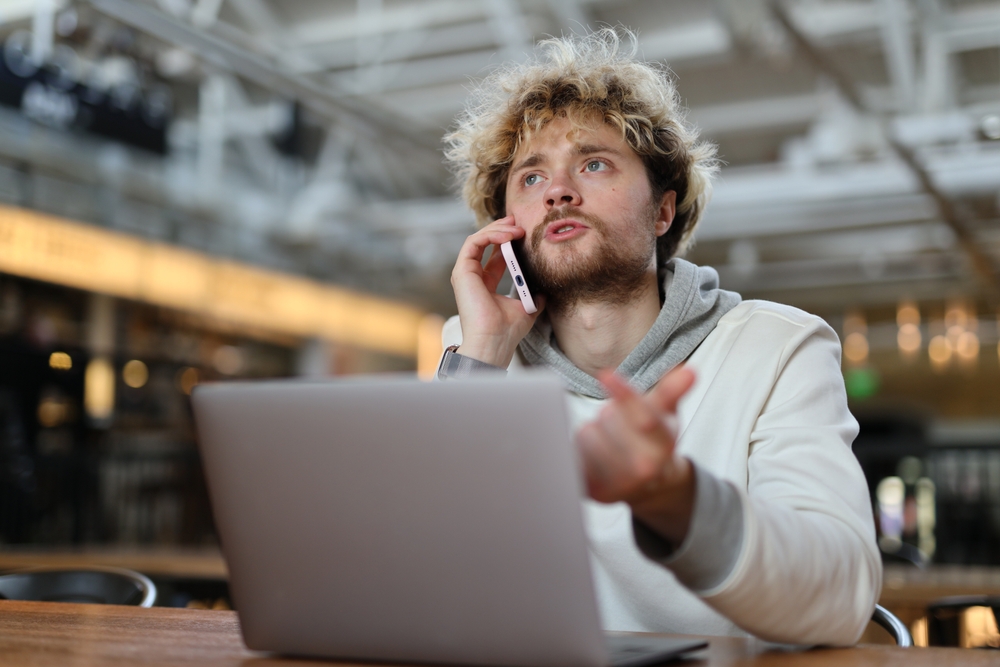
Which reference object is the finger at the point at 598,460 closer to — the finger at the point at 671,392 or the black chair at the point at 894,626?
the finger at the point at 671,392

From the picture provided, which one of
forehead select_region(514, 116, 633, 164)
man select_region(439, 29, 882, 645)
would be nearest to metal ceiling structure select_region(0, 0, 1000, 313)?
man select_region(439, 29, 882, 645)

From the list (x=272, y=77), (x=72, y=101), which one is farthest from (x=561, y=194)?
(x=72, y=101)

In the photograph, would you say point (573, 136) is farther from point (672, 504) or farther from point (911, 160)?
point (911, 160)

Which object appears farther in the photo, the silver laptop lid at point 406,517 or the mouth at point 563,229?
the mouth at point 563,229

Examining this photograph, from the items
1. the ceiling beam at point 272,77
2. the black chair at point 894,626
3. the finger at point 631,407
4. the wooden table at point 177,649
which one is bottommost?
the black chair at point 894,626

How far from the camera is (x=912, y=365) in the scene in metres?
14.9

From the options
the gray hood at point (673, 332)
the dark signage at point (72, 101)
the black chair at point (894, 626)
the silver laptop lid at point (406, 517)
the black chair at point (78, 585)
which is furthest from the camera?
the dark signage at point (72, 101)

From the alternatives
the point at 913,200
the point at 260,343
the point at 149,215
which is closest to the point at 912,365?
the point at 913,200

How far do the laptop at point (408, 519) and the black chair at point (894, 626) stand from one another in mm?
600

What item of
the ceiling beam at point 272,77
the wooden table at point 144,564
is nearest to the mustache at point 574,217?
the wooden table at point 144,564

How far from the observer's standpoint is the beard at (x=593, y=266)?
1577mm

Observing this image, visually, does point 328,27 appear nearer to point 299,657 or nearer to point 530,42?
point 530,42

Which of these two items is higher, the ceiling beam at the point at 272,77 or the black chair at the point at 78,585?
the ceiling beam at the point at 272,77

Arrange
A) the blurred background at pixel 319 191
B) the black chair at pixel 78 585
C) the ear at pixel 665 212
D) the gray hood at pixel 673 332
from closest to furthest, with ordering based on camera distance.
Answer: the gray hood at pixel 673 332, the ear at pixel 665 212, the black chair at pixel 78 585, the blurred background at pixel 319 191
